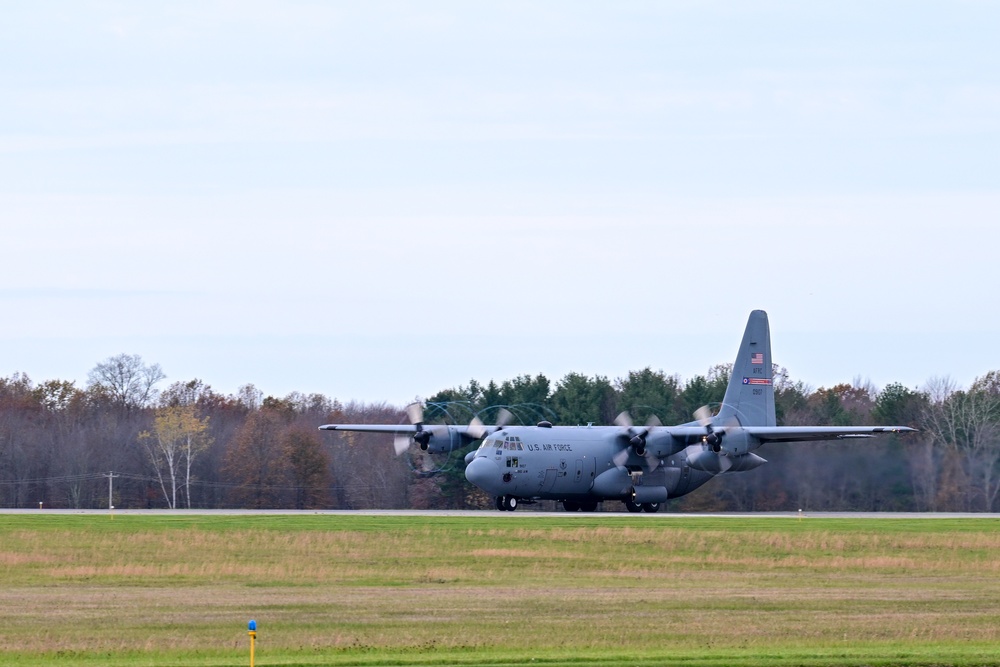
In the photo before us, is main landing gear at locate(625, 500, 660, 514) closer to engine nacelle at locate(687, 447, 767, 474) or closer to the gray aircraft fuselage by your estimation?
the gray aircraft fuselage

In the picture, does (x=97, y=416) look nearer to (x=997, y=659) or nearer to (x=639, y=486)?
(x=639, y=486)

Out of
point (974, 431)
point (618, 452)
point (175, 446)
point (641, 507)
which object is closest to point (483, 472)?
point (618, 452)

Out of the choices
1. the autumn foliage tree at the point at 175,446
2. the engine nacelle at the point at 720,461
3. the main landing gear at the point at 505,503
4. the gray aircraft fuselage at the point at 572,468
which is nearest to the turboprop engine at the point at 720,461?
the engine nacelle at the point at 720,461

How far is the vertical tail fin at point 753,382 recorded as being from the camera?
61031 mm

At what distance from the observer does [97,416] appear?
101 metres

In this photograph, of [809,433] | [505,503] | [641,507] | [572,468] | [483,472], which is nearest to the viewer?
[483,472]

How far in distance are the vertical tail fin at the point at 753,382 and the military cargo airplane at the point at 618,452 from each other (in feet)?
0.20

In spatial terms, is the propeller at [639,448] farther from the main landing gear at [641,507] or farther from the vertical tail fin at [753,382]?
the vertical tail fin at [753,382]

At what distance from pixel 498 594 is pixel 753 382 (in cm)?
3607

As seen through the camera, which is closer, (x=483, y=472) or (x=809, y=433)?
(x=483, y=472)

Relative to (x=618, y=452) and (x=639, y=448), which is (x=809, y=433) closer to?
(x=639, y=448)

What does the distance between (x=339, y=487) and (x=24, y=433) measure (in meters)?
22.3

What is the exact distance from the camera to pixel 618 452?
57.7m

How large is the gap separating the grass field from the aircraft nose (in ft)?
Answer: 23.5
